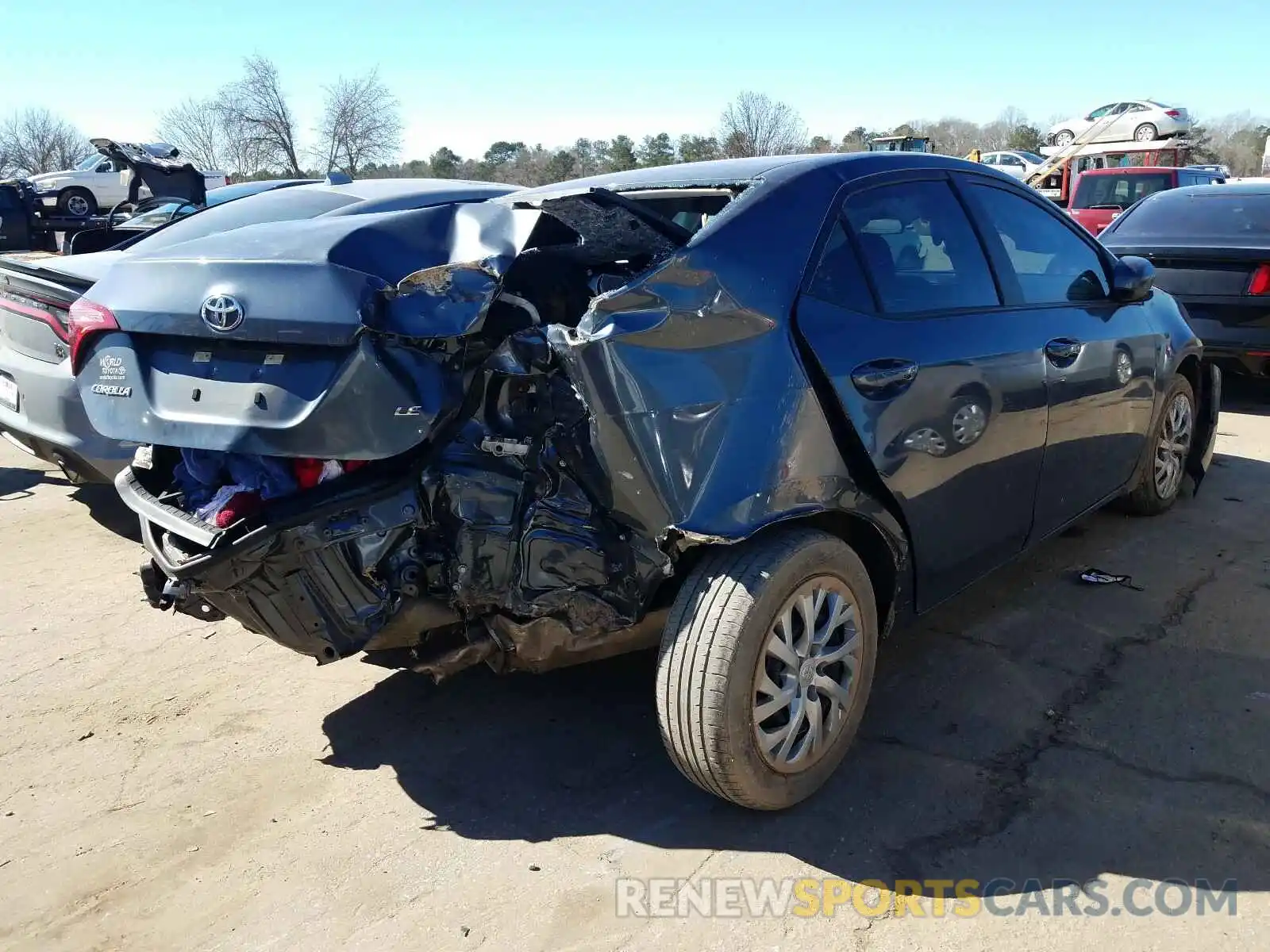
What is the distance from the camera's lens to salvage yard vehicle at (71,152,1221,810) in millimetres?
2506

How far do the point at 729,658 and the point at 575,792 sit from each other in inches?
29.8

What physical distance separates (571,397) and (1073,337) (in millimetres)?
2131

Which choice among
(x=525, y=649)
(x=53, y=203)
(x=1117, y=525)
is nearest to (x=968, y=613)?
(x=1117, y=525)

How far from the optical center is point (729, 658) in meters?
2.48

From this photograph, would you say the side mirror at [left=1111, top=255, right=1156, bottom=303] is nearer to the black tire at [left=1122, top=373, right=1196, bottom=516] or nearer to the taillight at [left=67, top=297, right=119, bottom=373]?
the black tire at [left=1122, top=373, right=1196, bottom=516]

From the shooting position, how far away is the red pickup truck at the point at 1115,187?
45.8 feet

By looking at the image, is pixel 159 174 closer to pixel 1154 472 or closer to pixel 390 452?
pixel 390 452

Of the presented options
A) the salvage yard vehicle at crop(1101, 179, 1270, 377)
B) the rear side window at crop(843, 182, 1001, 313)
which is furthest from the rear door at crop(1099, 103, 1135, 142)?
the rear side window at crop(843, 182, 1001, 313)

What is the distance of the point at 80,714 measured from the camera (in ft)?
11.2

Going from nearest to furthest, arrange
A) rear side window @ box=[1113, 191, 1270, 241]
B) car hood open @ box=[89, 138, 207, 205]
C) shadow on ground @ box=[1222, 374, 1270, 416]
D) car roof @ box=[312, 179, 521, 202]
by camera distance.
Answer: car roof @ box=[312, 179, 521, 202]
rear side window @ box=[1113, 191, 1270, 241]
shadow on ground @ box=[1222, 374, 1270, 416]
car hood open @ box=[89, 138, 207, 205]

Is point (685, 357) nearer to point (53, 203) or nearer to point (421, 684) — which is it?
point (421, 684)

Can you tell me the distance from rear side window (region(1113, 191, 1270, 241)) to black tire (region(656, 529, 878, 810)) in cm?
620

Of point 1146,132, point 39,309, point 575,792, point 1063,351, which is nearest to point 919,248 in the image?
point 1063,351

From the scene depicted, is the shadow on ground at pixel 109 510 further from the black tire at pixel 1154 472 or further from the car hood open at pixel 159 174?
the car hood open at pixel 159 174
